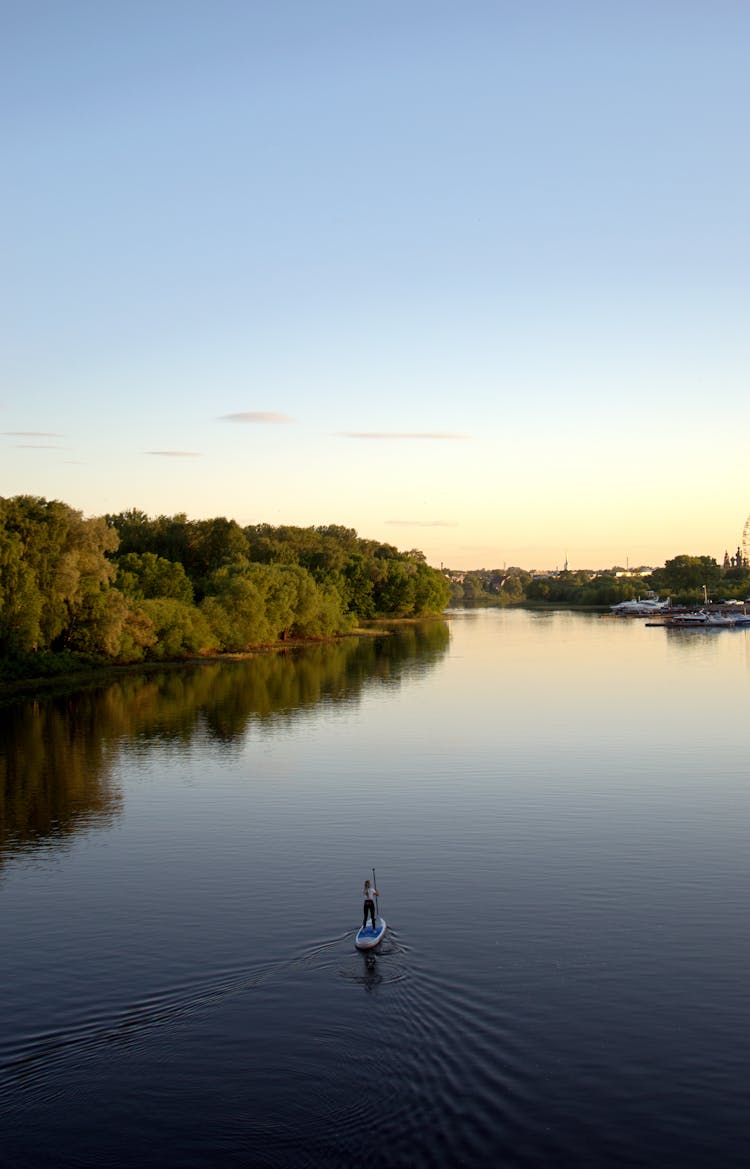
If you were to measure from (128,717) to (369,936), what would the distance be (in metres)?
40.3

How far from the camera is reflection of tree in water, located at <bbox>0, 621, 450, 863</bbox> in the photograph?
38.7m

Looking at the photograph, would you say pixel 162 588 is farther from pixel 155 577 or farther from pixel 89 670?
pixel 89 670

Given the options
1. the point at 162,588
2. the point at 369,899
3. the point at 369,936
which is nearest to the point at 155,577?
the point at 162,588

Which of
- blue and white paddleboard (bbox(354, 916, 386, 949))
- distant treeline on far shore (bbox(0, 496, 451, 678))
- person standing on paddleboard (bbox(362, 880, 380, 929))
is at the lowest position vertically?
blue and white paddleboard (bbox(354, 916, 386, 949))

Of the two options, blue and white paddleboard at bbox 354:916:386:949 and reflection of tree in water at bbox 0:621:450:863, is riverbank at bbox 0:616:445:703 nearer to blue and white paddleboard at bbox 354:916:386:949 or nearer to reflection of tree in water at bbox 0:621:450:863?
reflection of tree in water at bbox 0:621:450:863

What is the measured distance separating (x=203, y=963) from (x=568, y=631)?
13937 centimetres

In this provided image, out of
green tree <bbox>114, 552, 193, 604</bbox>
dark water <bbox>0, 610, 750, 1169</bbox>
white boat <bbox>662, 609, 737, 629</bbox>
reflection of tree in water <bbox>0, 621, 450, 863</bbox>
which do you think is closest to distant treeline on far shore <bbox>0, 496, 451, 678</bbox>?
green tree <bbox>114, 552, 193, 604</bbox>

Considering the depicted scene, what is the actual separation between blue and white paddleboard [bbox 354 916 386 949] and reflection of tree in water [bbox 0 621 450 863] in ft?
49.1

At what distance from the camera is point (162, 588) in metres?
104

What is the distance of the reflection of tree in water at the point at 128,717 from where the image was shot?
3869cm

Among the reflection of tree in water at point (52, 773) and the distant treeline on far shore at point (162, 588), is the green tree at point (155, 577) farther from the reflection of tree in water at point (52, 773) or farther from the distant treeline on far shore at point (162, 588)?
the reflection of tree in water at point (52, 773)

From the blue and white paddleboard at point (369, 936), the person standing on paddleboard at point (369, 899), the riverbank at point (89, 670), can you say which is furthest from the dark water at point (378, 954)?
the riverbank at point (89, 670)

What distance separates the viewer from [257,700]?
6938 centimetres

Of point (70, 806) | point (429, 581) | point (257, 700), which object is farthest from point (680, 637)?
point (70, 806)
